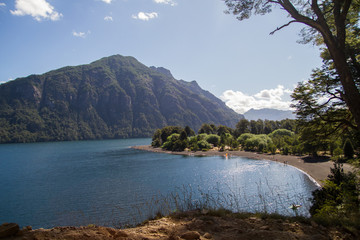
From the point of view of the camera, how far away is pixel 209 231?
461cm

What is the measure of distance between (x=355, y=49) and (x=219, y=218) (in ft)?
28.3

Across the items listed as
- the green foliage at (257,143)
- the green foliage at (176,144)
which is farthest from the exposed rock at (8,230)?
the green foliage at (176,144)

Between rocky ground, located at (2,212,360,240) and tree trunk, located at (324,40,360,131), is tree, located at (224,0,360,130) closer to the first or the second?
tree trunk, located at (324,40,360,131)

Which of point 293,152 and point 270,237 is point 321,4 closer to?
point 270,237

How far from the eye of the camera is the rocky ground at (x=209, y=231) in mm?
3770

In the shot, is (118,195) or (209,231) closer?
(209,231)

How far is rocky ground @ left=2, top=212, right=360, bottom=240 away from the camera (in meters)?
3.77

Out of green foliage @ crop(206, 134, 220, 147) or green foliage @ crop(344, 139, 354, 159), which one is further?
green foliage @ crop(206, 134, 220, 147)

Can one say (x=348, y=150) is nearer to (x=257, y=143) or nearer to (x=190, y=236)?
(x=257, y=143)

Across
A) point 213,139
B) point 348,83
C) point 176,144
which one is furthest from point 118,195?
point 213,139

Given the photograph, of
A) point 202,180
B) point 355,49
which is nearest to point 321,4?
point 355,49

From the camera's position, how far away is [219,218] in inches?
215

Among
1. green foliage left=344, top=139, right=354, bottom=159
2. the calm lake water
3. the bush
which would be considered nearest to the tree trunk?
the calm lake water

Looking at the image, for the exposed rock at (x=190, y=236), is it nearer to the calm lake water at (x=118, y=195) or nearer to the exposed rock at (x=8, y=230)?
the exposed rock at (x=8, y=230)
